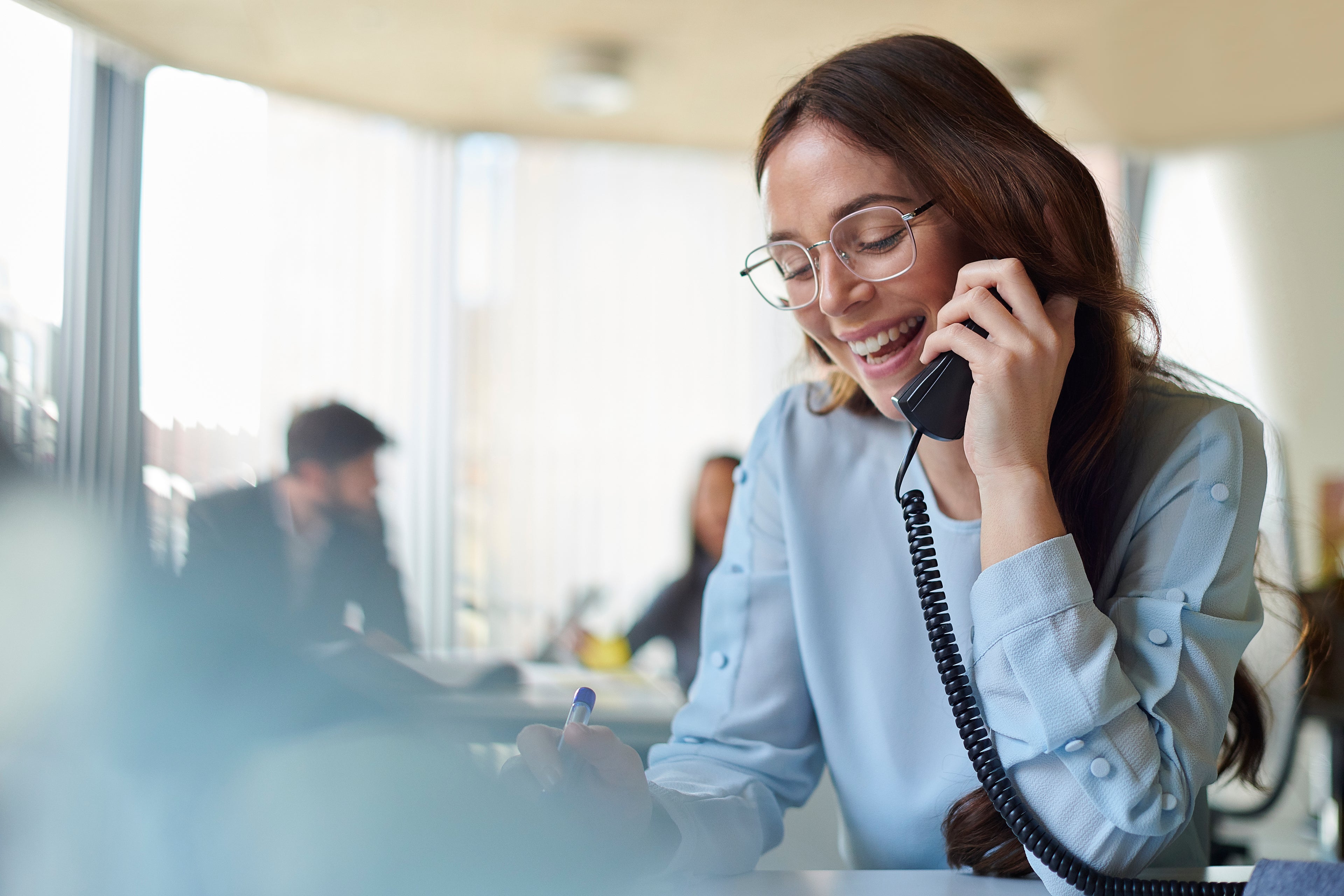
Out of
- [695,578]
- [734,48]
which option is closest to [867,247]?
[695,578]

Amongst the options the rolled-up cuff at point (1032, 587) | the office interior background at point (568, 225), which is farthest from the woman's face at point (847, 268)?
the office interior background at point (568, 225)

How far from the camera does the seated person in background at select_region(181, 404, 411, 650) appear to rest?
1.39 ft

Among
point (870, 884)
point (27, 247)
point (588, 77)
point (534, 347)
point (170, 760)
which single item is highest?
point (588, 77)

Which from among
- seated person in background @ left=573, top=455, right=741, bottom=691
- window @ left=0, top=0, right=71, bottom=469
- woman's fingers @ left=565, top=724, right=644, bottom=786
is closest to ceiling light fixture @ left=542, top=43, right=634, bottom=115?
seated person in background @ left=573, top=455, right=741, bottom=691

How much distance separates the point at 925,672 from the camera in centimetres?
102

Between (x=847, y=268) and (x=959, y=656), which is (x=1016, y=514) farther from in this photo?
(x=847, y=268)

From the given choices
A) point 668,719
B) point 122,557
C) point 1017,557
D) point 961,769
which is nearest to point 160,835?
Answer: point 122,557

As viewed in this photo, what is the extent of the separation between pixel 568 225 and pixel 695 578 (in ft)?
8.36

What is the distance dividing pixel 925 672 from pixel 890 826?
164mm

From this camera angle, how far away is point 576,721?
0.81 metres

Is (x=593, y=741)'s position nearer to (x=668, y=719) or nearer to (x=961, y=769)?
(x=961, y=769)

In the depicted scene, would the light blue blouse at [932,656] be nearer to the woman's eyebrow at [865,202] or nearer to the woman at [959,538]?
the woman at [959,538]

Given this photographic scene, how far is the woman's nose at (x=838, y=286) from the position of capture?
986 millimetres

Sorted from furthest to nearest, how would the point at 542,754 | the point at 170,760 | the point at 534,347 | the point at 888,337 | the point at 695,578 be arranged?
1. the point at 534,347
2. the point at 695,578
3. the point at 888,337
4. the point at 542,754
5. the point at 170,760
